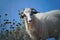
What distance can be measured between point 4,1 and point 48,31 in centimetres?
163

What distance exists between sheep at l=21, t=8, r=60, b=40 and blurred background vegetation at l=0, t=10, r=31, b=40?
0.80m

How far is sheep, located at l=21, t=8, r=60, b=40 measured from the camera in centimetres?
480

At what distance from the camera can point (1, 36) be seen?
5625 millimetres

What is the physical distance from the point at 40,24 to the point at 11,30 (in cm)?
109

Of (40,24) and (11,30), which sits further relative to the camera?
(11,30)

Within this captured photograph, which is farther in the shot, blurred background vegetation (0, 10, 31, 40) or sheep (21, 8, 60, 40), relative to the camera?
blurred background vegetation (0, 10, 31, 40)

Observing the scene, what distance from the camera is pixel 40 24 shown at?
4855 millimetres

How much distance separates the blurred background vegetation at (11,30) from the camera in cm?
562

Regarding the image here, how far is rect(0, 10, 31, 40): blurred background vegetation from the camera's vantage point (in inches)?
221

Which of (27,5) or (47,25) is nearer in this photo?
(47,25)

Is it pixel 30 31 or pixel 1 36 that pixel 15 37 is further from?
pixel 30 31

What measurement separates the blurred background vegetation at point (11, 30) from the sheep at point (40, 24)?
80 centimetres

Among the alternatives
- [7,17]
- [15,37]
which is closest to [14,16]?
[7,17]

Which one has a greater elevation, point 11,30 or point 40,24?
point 40,24
